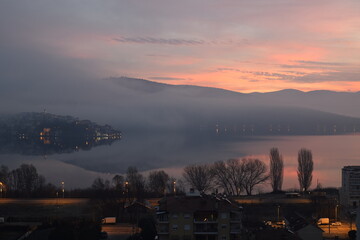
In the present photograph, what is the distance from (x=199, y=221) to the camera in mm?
4801

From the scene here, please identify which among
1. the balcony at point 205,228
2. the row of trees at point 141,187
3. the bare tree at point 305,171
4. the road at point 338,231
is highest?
the bare tree at point 305,171

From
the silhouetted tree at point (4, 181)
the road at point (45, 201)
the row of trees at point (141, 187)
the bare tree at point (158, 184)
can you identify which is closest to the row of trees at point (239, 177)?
the row of trees at point (141, 187)

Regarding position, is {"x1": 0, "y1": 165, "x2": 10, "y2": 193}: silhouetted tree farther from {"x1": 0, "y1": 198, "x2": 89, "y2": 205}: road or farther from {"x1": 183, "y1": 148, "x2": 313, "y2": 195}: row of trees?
{"x1": 183, "y1": 148, "x2": 313, "y2": 195}: row of trees

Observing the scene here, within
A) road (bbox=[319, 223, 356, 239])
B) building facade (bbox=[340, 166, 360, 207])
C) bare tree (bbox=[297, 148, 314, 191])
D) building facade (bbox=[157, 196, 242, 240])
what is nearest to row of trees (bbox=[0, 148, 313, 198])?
bare tree (bbox=[297, 148, 314, 191])

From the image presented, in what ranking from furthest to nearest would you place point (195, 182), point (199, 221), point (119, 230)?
point (195, 182) < point (119, 230) < point (199, 221)

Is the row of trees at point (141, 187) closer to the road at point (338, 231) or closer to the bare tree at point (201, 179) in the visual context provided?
the bare tree at point (201, 179)

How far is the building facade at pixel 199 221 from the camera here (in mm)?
4797

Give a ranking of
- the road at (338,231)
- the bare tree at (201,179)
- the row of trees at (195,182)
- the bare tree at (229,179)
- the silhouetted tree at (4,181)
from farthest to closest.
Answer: the bare tree at (229,179) < the bare tree at (201,179) < the silhouetted tree at (4,181) < the row of trees at (195,182) < the road at (338,231)

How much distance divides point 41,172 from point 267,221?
31.2ft

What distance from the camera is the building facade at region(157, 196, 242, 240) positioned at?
15.7 ft

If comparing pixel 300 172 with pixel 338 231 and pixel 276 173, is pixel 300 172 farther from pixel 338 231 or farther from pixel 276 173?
pixel 338 231

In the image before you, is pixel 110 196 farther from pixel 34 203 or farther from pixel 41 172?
pixel 41 172

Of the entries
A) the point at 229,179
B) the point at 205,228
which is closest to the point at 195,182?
the point at 229,179

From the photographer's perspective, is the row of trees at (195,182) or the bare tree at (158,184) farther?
the bare tree at (158,184)
